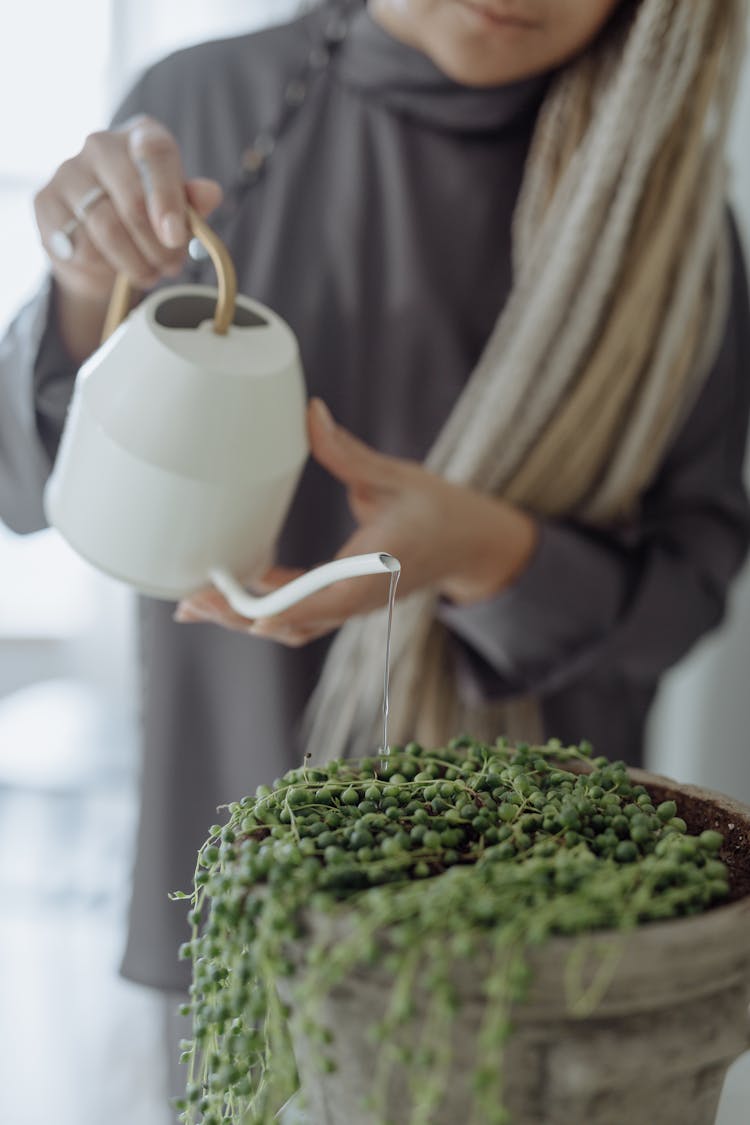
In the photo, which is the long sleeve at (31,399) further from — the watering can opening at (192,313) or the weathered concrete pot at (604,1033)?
the weathered concrete pot at (604,1033)

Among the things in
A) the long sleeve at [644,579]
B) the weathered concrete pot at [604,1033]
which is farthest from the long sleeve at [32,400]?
the weathered concrete pot at [604,1033]

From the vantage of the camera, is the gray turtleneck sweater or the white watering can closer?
the white watering can

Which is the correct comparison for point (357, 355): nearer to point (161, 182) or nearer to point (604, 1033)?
point (161, 182)

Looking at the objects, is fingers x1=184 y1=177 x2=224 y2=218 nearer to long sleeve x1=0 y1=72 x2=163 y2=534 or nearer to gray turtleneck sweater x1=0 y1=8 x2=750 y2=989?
long sleeve x1=0 y1=72 x2=163 y2=534

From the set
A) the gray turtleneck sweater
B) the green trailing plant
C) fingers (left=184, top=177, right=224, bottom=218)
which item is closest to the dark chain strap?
the gray turtleneck sweater

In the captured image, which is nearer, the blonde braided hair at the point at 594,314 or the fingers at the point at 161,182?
the fingers at the point at 161,182

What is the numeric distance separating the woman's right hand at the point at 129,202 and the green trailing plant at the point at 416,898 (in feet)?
0.74

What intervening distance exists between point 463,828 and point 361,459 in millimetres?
240

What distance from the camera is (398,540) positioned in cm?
54

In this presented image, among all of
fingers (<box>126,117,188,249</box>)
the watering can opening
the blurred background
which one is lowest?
the blurred background

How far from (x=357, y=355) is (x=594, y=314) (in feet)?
0.52

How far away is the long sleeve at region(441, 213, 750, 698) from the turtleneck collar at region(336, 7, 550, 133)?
0.67 feet

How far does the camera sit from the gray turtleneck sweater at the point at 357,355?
0.69m

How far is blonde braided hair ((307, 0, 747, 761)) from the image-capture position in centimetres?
61
